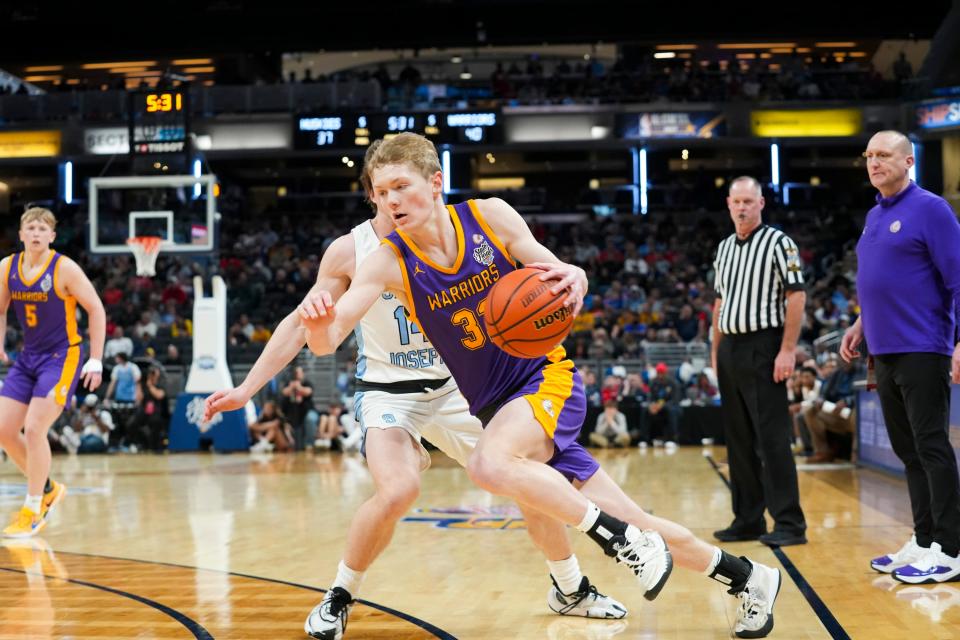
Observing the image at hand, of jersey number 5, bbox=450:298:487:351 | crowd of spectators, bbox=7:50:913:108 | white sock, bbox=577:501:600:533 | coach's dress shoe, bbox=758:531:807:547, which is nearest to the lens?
white sock, bbox=577:501:600:533

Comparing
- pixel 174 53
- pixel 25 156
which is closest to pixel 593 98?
→ pixel 174 53

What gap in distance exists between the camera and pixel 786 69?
29.1 meters

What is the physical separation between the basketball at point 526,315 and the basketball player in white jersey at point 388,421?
77cm

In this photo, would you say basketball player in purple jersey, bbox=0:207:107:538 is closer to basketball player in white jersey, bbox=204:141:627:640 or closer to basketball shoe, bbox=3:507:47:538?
basketball shoe, bbox=3:507:47:538

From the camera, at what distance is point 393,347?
4.48m

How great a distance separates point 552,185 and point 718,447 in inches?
745

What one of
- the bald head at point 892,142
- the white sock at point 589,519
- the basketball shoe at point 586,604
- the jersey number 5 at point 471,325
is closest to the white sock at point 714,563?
the white sock at point 589,519

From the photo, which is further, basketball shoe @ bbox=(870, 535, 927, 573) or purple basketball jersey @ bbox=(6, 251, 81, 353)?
purple basketball jersey @ bbox=(6, 251, 81, 353)

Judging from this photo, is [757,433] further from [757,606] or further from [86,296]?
[86,296]

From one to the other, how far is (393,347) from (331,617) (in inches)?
45.3

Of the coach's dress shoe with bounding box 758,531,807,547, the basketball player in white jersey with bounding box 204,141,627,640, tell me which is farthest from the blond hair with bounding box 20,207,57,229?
the coach's dress shoe with bounding box 758,531,807,547

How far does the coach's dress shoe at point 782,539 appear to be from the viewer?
19.4ft

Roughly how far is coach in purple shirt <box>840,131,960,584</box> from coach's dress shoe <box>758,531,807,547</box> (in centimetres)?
85

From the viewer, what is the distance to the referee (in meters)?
6.01
